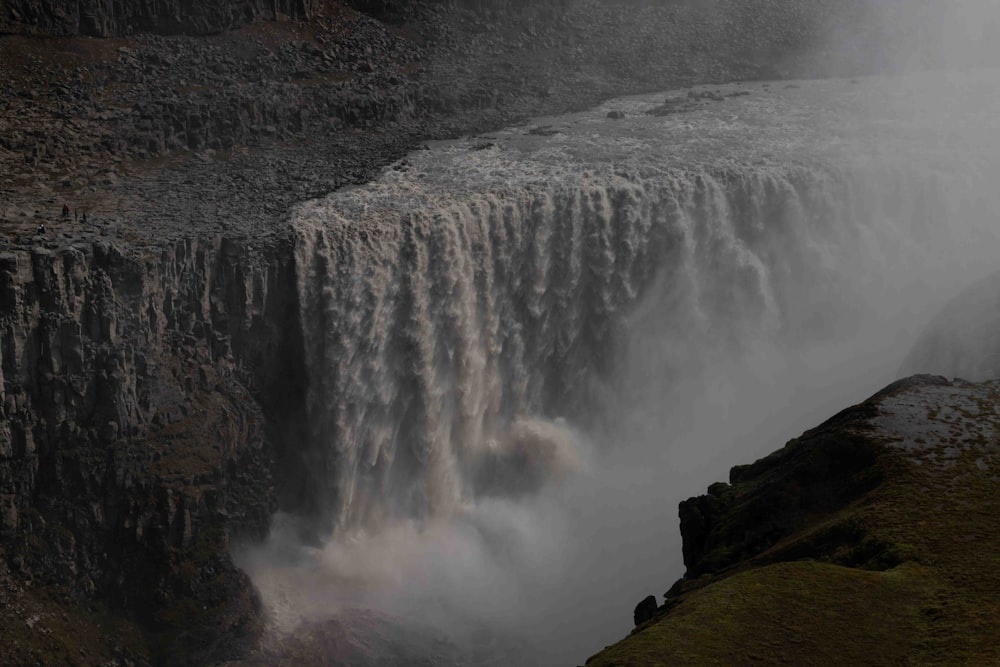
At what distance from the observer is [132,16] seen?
6003 centimetres

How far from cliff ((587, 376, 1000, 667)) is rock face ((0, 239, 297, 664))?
1877cm

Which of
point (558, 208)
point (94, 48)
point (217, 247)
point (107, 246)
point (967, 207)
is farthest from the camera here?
point (967, 207)

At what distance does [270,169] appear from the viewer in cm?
5372

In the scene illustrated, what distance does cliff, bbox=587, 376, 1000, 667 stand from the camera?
25297 millimetres

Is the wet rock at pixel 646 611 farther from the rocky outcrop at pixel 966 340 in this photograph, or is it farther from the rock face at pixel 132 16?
the rock face at pixel 132 16

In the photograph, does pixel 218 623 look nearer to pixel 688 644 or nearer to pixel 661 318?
pixel 688 644

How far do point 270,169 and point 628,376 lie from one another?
20.7m

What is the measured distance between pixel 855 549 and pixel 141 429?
27167 millimetres

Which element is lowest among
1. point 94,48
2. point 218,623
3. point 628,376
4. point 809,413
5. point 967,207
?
point 218,623

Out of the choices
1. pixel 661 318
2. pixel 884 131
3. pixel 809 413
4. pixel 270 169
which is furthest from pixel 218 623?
pixel 884 131

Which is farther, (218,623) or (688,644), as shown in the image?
(218,623)

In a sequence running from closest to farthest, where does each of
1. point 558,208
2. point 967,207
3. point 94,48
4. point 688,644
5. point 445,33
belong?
point 688,644 → point 558,208 → point 94,48 → point 967,207 → point 445,33

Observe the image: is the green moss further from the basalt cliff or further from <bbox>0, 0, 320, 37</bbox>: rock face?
<bbox>0, 0, 320, 37</bbox>: rock face

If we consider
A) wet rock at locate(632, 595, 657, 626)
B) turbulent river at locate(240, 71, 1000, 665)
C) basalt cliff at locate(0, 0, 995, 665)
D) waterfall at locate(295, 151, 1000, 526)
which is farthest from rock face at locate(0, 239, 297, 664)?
wet rock at locate(632, 595, 657, 626)
